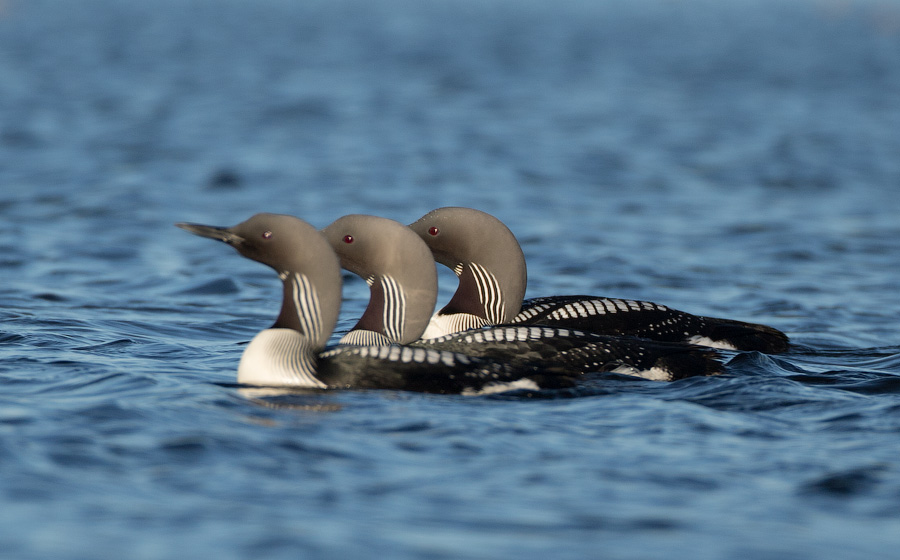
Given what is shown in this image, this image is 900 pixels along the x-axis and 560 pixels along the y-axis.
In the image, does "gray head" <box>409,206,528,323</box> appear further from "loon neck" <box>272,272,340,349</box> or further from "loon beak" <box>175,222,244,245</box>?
"loon beak" <box>175,222,244,245</box>

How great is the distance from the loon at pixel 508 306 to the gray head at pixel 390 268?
→ 547mm

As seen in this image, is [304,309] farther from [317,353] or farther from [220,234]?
[220,234]

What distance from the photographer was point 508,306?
562 centimetres

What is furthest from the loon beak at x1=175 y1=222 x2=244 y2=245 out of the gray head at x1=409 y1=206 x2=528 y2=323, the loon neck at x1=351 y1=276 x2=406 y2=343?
the gray head at x1=409 y1=206 x2=528 y2=323

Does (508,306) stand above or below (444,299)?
below

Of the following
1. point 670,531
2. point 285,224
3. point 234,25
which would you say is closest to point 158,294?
point 285,224

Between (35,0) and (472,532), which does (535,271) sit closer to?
(472,532)

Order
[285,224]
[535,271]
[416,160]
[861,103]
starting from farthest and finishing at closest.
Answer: [861,103]
[416,160]
[535,271]
[285,224]

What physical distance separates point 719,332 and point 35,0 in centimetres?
5013

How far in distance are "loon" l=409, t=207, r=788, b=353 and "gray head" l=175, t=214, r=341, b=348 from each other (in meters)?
1.14

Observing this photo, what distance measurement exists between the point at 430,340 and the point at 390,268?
0.39 meters

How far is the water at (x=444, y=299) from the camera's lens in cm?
317

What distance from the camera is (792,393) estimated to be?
14.7ft

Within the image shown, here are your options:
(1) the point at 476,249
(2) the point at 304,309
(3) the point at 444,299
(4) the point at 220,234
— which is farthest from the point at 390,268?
(3) the point at 444,299
